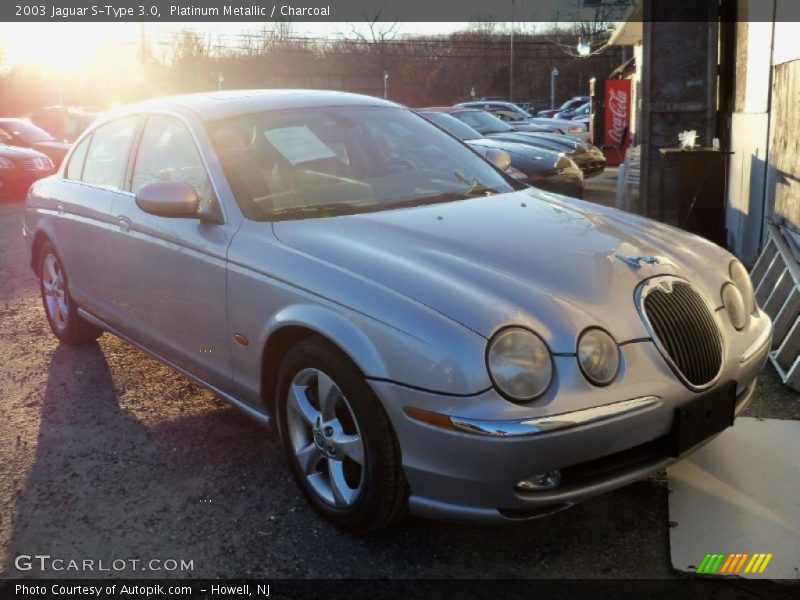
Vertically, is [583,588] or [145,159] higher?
[145,159]

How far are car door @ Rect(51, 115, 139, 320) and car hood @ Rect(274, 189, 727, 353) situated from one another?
1.63 meters

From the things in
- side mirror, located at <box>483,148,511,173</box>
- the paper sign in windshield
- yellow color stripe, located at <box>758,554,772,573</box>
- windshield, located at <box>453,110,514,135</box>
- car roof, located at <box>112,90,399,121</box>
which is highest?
windshield, located at <box>453,110,514,135</box>

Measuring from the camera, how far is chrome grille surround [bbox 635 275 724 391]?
281 cm

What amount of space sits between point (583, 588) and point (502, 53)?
223ft

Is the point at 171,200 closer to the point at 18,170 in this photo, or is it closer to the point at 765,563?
the point at 765,563

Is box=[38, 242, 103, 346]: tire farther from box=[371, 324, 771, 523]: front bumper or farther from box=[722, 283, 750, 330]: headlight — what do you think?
box=[722, 283, 750, 330]: headlight

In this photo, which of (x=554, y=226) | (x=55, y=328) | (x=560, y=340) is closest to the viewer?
(x=560, y=340)

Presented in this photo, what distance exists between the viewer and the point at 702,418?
2.85 m

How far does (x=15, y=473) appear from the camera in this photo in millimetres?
3770

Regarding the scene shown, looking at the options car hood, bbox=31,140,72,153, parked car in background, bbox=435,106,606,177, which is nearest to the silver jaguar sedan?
parked car in background, bbox=435,106,606,177

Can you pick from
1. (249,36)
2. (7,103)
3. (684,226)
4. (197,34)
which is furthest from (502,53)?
(684,226)

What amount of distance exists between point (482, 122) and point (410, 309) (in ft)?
37.8

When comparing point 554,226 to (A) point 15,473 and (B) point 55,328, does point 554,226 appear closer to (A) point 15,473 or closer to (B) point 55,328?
(A) point 15,473

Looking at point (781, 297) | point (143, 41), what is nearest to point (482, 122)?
point (781, 297)
